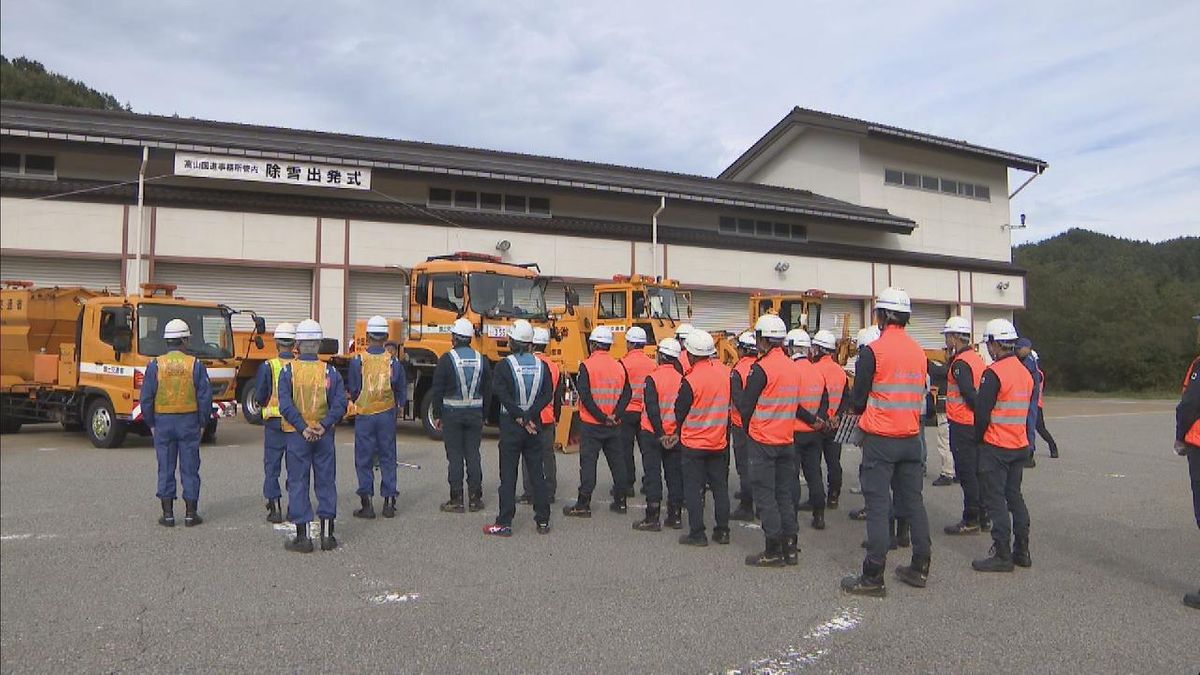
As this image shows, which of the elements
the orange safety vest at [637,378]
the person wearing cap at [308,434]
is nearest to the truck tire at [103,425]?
the person wearing cap at [308,434]

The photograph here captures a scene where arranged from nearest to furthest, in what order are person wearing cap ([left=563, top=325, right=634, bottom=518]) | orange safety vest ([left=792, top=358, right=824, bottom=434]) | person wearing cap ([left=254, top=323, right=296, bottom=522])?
person wearing cap ([left=254, top=323, right=296, bottom=522]) < orange safety vest ([left=792, top=358, right=824, bottom=434]) < person wearing cap ([left=563, top=325, right=634, bottom=518])

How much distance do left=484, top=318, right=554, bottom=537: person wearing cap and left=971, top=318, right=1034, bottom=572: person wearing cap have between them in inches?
142

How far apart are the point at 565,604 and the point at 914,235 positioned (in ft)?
91.5

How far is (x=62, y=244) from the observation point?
17828 millimetres

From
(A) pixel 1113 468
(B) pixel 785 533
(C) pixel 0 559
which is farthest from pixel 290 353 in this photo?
(A) pixel 1113 468

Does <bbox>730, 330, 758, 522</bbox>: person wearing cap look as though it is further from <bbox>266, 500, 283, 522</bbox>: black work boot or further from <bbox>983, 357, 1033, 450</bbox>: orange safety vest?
<bbox>266, 500, 283, 522</bbox>: black work boot

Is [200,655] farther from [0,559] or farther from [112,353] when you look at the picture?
[112,353]

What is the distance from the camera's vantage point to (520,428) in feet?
23.2

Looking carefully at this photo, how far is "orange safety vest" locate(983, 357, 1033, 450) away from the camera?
598 cm

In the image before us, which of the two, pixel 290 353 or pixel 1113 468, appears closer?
pixel 290 353

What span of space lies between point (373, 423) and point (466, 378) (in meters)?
1.04

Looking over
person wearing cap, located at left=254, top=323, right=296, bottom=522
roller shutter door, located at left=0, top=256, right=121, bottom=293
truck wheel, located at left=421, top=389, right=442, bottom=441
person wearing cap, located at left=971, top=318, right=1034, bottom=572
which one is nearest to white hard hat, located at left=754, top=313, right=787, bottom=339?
person wearing cap, located at left=971, top=318, right=1034, bottom=572

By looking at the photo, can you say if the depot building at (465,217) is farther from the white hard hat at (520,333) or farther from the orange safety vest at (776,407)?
the orange safety vest at (776,407)

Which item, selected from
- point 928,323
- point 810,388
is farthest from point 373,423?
point 928,323
